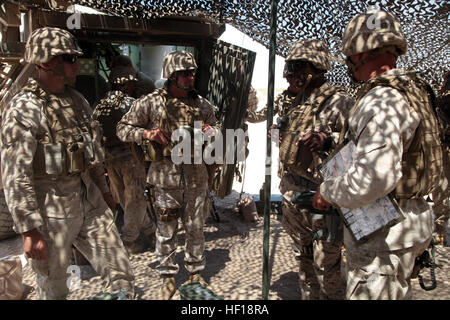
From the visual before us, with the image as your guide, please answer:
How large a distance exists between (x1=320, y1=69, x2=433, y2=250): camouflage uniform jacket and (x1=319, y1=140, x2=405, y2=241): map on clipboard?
6 centimetres

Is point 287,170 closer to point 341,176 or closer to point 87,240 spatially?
point 341,176

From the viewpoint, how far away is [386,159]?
1750 mm

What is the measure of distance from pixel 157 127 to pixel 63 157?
1135mm

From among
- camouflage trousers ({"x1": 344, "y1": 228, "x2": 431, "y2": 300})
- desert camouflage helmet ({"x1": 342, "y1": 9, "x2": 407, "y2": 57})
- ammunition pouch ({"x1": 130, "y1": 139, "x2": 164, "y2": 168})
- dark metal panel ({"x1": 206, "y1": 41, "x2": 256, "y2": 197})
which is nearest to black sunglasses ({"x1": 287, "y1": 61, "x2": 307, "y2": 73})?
desert camouflage helmet ({"x1": 342, "y1": 9, "x2": 407, "y2": 57})

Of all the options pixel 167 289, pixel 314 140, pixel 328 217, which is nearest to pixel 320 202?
pixel 328 217

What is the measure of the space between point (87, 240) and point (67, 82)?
106 cm

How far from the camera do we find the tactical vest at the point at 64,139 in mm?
2498

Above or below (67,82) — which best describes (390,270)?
below

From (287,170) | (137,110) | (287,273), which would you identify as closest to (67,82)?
(137,110)

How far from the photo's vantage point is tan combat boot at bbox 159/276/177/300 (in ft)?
11.4

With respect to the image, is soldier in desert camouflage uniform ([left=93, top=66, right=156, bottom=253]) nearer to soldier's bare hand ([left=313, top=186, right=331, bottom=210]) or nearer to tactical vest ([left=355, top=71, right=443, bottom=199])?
soldier's bare hand ([left=313, top=186, right=331, bottom=210])

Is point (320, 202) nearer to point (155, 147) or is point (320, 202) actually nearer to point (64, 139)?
point (64, 139)
